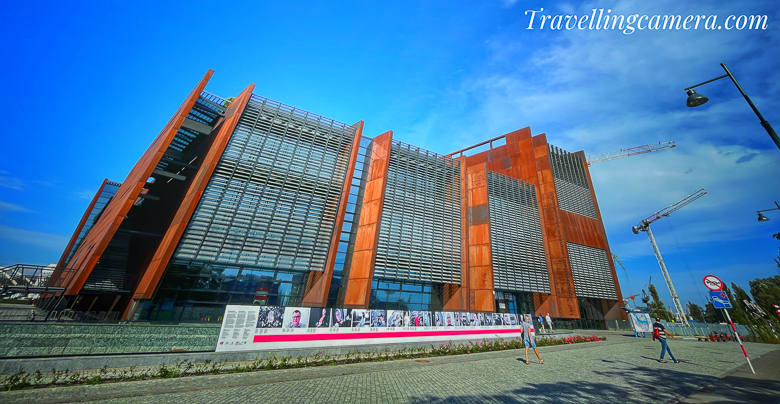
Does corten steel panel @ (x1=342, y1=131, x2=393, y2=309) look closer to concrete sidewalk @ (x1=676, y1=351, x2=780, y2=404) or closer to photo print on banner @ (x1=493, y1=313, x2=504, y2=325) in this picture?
photo print on banner @ (x1=493, y1=313, x2=504, y2=325)

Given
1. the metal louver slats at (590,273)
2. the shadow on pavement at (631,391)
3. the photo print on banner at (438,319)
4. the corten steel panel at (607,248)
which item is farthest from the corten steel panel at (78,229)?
the corten steel panel at (607,248)

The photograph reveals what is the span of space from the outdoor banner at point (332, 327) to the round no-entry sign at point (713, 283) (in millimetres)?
9466

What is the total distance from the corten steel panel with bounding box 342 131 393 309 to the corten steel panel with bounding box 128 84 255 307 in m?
9.14

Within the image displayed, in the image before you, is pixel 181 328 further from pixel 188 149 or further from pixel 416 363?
pixel 188 149

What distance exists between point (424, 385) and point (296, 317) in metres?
5.73

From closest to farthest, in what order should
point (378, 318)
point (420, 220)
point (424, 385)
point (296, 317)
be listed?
point (424, 385), point (296, 317), point (378, 318), point (420, 220)

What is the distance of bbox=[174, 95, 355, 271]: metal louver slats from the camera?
18172mm

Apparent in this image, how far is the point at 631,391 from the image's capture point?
6895mm

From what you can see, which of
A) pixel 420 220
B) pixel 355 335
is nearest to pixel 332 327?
pixel 355 335

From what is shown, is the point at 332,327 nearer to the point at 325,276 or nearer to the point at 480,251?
the point at 325,276

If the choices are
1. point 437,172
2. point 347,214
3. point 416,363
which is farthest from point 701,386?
point 437,172

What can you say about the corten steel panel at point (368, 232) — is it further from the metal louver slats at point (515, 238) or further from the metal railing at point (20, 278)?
the metal railing at point (20, 278)

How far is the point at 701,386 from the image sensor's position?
24.3ft

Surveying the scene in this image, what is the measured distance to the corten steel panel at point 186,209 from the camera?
15.9 meters
